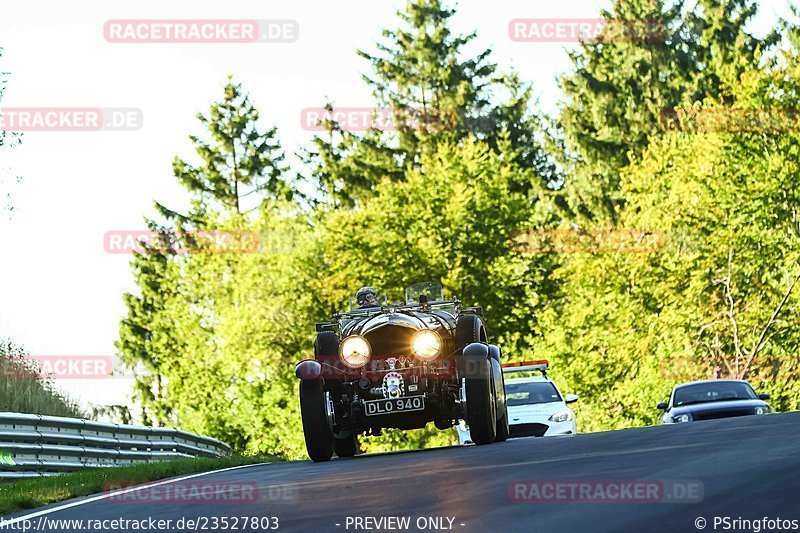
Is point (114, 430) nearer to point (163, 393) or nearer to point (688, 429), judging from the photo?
point (688, 429)

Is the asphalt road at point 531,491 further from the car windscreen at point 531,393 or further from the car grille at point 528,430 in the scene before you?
the car windscreen at point 531,393

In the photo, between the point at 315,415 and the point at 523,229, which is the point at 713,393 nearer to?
the point at 315,415

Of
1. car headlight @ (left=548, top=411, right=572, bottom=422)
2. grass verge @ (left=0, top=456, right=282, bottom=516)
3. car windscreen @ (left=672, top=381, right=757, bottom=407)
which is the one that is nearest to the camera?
grass verge @ (left=0, top=456, right=282, bottom=516)

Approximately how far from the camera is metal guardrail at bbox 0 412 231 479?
19.9m

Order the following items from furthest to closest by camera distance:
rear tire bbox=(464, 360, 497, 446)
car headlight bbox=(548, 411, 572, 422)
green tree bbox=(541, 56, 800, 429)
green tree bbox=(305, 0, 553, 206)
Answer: green tree bbox=(305, 0, 553, 206) → green tree bbox=(541, 56, 800, 429) → car headlight bbox=(548, 411, 572, 422) → rear tire bbox=(464, 360, 497, 446)

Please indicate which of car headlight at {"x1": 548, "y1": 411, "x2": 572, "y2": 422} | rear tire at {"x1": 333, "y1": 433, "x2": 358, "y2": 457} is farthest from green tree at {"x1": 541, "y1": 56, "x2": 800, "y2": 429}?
rear tire at {"x1": 333, "y1": 433, "x2": 358, "y2": 457}

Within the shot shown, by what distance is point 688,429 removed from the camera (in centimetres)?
1897

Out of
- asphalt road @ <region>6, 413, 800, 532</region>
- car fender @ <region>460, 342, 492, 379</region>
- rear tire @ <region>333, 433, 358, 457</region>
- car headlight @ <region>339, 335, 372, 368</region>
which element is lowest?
asphalt road @ <region>6, 413, 800, 532</region>

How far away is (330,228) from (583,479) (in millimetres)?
47999

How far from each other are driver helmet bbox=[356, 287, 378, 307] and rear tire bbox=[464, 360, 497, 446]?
240 centimetres

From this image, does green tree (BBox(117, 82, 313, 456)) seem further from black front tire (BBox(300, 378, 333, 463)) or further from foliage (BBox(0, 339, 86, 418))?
black front tire (BBox(300, 378, 333, 463))

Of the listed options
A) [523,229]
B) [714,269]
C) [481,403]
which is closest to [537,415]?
[481,403]

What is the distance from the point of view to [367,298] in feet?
71.2

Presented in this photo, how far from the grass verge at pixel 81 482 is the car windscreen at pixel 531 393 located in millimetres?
6641
